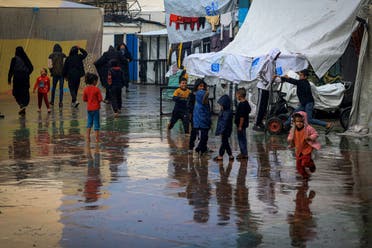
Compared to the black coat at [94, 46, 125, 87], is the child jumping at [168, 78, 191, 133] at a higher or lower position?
lower

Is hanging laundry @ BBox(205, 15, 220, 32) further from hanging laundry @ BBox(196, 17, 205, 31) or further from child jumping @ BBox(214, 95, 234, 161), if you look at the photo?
child jumping @ BBox(214, 95, 234, 161)

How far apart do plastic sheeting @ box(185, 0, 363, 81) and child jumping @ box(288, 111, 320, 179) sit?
670 cm

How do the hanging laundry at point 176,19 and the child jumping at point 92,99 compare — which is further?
the hanging laundry at point 176,19

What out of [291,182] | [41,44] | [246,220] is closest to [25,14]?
[41,44]

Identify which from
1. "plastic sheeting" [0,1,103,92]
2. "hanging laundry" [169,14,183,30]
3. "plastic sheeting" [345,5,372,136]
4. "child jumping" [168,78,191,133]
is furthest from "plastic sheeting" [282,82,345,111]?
"plastic sheeting" [0,1,103,92]

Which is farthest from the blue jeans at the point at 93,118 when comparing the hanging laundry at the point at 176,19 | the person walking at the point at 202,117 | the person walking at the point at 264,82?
the hanging laundry at the point at 176,19

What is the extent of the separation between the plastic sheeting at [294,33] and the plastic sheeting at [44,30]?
10469mm

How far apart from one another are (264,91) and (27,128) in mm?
5313

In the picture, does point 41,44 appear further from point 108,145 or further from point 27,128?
point 108,145

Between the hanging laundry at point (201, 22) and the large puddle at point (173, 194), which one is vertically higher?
the hanging laundry at point (201, 22)

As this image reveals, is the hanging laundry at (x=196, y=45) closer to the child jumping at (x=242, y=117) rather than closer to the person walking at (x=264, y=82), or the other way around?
the person walking at (x=264, y=82)

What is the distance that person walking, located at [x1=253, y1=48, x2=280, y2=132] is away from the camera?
67.2 ft

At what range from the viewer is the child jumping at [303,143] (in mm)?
13500

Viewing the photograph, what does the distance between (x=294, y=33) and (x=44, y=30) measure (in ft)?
48.3
